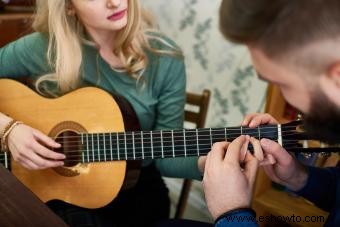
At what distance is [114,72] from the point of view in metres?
1.12

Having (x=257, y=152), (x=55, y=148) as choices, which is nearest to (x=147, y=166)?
(x=55, y=148)

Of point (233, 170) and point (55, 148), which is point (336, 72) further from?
point (55, 148)

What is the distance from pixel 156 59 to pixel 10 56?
16.7 inches

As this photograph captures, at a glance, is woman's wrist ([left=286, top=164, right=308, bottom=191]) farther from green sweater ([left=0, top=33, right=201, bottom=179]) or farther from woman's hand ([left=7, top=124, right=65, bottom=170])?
woman's hand ([left=7, top=124, right=65, bottom=170])

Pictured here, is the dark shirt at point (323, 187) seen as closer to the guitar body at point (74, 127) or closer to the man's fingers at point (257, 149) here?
the man's fingers at point (257, 149)

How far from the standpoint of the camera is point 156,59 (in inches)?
44.4

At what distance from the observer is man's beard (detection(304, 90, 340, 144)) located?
1.86 feet

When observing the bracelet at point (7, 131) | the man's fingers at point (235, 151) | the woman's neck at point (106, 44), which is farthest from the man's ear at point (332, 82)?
the bracelet at point (7, 131)

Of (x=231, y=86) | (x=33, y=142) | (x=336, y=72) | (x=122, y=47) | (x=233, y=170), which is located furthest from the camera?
(x=231, y=86)

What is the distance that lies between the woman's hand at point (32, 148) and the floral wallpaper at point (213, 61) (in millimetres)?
753

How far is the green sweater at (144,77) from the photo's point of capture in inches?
44.2

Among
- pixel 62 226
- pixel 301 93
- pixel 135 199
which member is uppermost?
pixel 301 93

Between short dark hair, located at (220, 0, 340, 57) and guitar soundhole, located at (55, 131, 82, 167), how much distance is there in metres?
0.62

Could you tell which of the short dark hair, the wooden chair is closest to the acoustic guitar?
the wooden chair
